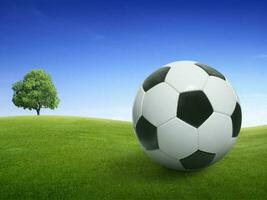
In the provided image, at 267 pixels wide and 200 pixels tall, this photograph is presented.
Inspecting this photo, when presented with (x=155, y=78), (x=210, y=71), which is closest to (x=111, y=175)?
(x=155, y=78)

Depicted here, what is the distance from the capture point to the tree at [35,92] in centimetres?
4356

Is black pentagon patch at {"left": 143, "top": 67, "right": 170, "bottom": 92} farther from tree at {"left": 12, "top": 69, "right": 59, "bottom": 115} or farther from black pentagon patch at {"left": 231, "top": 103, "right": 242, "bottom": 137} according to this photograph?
tree at {"left": 12, "top": 69, "right": 59, "bottom": 115}

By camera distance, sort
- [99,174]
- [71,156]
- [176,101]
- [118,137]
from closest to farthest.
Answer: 1. [176,101]
2. [99,174]
3. [71,156]
4. [118,137]

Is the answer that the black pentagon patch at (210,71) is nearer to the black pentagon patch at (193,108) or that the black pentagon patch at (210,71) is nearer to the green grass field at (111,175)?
the black pentagon patch at (193,108)

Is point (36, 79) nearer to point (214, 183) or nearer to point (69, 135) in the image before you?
point (69, 135)

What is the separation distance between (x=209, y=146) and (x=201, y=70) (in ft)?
5.87

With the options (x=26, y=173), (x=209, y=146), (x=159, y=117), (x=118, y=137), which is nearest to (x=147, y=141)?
(x=159, y=117)

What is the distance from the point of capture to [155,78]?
8484mm

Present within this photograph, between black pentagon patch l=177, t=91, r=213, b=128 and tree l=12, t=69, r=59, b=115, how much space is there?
37.6 metres

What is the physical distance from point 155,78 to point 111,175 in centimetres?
294

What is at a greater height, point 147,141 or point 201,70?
point 201,70

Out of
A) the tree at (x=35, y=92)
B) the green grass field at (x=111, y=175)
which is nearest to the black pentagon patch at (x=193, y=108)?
the green grass field at (x=111, y=175)

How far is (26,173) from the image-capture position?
10.0 metres

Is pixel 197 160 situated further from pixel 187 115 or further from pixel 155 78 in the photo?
pixel 155 78
